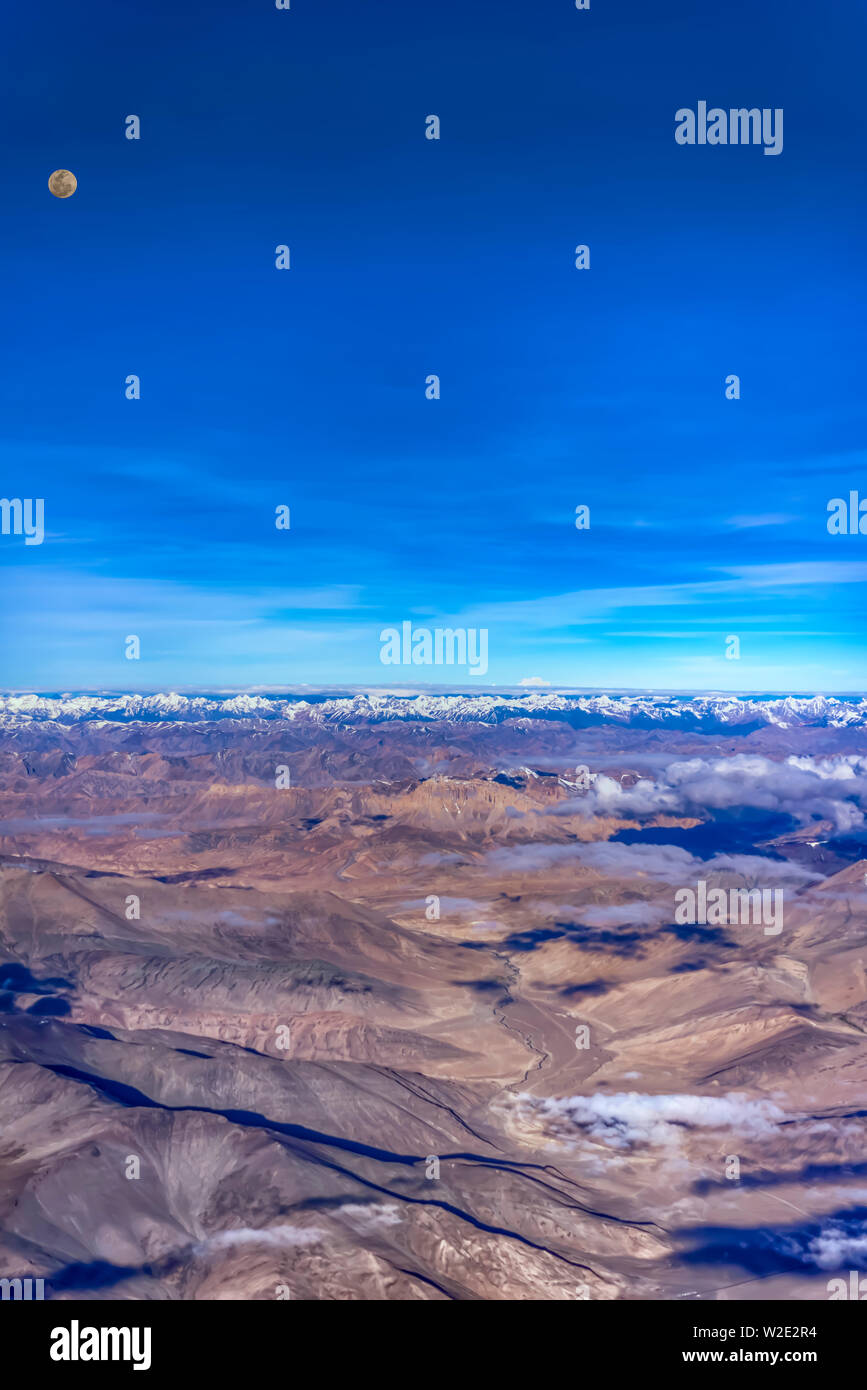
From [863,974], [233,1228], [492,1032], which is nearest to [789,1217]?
[233,1228]

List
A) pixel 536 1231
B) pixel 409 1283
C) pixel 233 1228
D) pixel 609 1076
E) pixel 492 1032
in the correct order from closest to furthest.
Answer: pixel 409 1283
pixel 233 1228
pixel 536 1231
pixel 609 1076
pixel 492 1032

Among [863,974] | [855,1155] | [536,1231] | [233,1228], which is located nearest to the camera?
[233,1228]

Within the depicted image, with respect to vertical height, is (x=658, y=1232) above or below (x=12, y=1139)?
below

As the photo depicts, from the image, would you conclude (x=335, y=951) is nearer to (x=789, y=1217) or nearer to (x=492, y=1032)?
(x=492, y=1032)

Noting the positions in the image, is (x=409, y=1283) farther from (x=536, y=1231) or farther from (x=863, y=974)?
(x=863, y=974)

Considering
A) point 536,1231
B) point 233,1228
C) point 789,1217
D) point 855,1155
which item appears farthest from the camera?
point 855,1155

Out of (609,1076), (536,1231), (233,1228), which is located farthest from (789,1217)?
(233,1228)

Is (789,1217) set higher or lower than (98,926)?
lower

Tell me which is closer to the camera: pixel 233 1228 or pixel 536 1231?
pixel 233 1228

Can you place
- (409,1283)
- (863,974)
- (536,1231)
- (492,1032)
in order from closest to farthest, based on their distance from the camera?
(409,1283)
(536,1231)
(492,1032)
(863,974)
